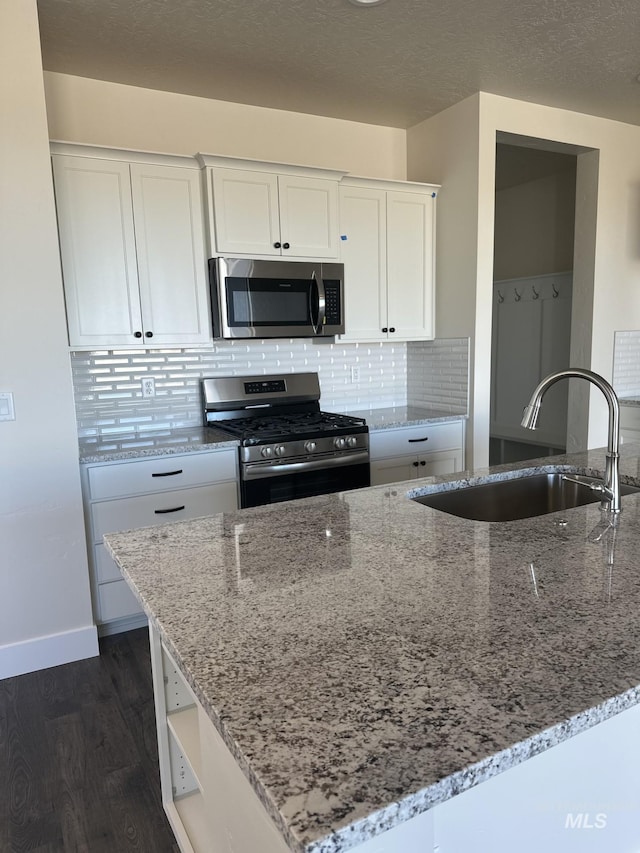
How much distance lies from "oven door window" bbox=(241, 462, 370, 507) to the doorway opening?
7.23ft

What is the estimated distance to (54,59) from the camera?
9.36 feet

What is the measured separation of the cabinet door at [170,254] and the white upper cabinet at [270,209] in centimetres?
10

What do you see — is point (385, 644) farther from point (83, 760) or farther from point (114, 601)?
point (114, 601)

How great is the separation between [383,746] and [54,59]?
330 centimetres

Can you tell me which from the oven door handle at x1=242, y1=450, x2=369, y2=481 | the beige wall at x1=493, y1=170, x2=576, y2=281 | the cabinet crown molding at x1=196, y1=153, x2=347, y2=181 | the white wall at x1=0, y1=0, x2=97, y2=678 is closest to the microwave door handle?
the cabinet crown molding at x1=196, y1=153, x2=347, y2=181

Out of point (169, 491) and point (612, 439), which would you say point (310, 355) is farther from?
point (612, 439)

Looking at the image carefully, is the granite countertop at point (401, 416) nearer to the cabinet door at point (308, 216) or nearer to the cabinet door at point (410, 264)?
the cabinet door at point (410, 264)

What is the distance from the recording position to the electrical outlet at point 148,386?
335cm

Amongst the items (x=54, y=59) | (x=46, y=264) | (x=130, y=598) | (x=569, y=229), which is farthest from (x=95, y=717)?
(x=569, y=229)

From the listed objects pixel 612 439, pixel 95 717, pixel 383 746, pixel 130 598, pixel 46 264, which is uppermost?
pixel 46 264

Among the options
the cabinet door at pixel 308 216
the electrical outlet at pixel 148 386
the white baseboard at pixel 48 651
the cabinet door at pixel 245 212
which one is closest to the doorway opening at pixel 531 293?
the cabinet door at pixel 308 216

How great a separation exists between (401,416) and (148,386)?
153 cm

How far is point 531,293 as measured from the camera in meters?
5.21

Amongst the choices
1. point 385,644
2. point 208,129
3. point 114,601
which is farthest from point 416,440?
point 385,644
